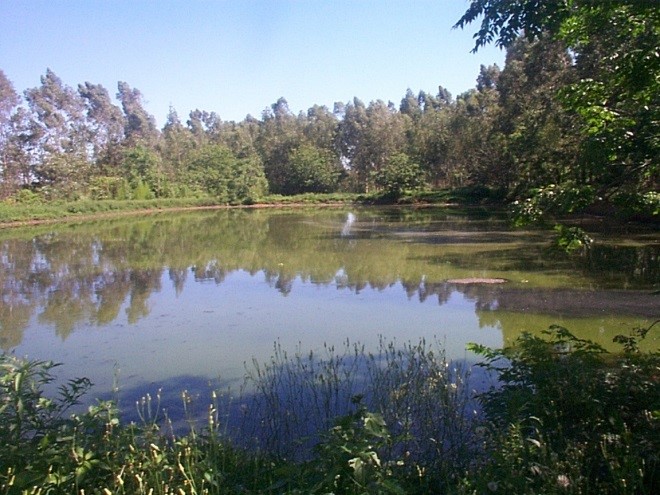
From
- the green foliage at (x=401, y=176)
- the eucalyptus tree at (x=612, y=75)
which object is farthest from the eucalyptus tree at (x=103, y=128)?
the eucalyptus tree at (x=612, y=75)

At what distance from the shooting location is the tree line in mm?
4719

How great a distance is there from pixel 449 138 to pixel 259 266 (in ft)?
140

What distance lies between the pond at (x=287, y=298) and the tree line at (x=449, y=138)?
7.58 ft

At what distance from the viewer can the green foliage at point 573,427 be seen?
2.62 metres

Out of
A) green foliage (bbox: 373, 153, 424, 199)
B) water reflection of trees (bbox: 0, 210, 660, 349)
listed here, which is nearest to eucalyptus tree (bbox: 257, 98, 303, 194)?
green foliage (bbox: 373, 153, 424, 199)

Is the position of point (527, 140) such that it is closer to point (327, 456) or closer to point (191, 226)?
point (191, 226)

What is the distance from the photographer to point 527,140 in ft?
88.0

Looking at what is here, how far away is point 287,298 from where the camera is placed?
12141mm

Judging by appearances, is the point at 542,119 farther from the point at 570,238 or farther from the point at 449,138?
the point at 449,138

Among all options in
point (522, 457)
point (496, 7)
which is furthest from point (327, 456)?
point (496, 7)

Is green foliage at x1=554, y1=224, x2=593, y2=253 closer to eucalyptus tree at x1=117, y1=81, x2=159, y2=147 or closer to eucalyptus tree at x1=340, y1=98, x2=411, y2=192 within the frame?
eucalyptus tree at x1=340, y1=98, x2=411, y2=192

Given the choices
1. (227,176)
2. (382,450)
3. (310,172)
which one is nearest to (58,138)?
(227,176)

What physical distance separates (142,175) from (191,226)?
23.8 metres

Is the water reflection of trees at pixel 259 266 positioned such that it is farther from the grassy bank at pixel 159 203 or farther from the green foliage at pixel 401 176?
the green foliage at pixel 401 176
